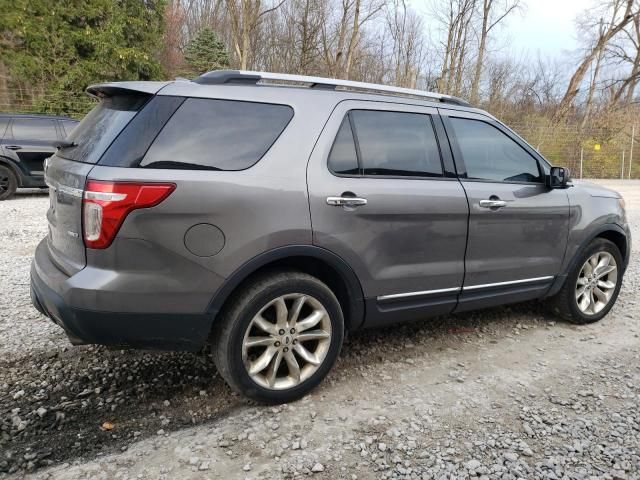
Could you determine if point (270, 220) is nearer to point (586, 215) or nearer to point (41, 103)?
point (586, 215)

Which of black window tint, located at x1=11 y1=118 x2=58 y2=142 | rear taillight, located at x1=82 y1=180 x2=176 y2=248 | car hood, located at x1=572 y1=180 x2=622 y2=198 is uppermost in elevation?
black window tint, located at x1=11 y1=118 x2=58 y2=142

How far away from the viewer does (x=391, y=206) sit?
306 centimetres

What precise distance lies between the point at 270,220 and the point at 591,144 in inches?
882

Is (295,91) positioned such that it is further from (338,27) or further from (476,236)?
(338,27)

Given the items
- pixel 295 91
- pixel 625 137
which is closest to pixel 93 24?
pixel 295 91

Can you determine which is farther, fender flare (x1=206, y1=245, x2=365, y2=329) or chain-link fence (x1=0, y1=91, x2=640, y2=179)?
chain-link fence (x1=0, y1=91, x2=640, y2=179)

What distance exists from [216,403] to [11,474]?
1039 millimetres

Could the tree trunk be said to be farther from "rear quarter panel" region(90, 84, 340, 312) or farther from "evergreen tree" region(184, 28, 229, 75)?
"rear quarter panel" region(90, 84, 340, 312)

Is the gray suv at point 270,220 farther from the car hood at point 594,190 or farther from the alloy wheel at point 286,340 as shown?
the car hood at point 594,190

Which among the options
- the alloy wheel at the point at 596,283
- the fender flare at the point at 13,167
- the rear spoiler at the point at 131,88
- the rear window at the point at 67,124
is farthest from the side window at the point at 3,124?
the alloy wheel at the point at 596,283

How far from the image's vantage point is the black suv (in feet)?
32.7


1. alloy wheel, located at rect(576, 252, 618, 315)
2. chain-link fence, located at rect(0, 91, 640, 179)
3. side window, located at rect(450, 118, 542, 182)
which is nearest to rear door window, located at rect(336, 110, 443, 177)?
side window, located at rect(450, 118, 542, 182)

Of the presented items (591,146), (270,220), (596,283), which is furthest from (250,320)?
(591,146)

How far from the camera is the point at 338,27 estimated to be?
75.0 feet
